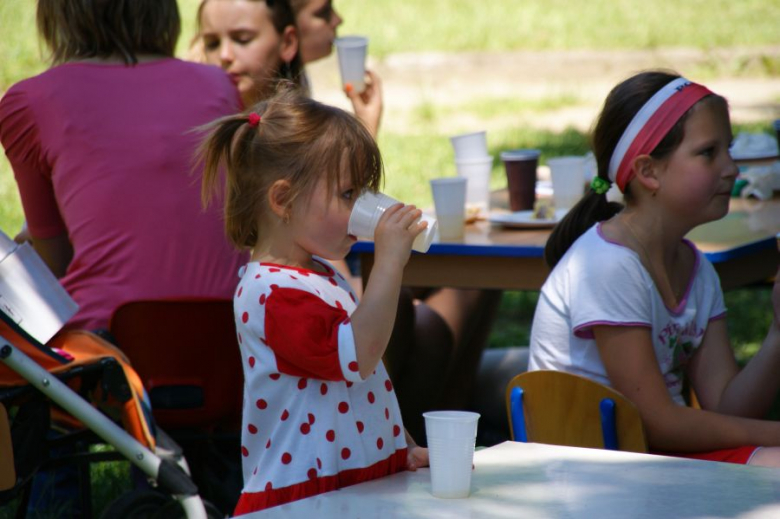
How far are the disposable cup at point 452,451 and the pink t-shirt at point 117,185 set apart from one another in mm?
1534

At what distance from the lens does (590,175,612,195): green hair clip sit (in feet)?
9.88

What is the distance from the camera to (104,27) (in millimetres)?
3316

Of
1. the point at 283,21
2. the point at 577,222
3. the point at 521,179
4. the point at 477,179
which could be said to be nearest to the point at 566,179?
the point at 521,179

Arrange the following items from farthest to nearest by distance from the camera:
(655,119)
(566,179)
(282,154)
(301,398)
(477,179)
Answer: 1. (477,179)
2. (566,179)
3. (655,119)
4. (282,154)
5. (301,398)

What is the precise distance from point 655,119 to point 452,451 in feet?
4.45

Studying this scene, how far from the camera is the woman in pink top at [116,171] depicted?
319cm

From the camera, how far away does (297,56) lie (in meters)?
4.45

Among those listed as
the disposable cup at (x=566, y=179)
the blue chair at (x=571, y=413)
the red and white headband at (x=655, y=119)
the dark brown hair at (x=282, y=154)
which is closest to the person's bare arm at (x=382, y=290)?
the dark brown hair at (x=282, y=154)

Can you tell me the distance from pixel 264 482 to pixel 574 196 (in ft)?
6.83

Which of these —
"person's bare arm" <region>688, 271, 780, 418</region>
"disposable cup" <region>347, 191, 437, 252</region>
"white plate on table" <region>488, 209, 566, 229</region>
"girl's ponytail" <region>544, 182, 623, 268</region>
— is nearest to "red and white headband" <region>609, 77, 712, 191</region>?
"girl's ponytail" <region>544, 182, 623, 268</region>

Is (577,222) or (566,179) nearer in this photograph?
(577,222)

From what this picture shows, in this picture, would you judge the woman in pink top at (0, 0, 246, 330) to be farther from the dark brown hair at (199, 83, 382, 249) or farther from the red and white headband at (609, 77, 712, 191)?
the red and white headband at (609, 77, 712, 191)

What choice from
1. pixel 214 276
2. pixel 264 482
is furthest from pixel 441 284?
pixel 264 482

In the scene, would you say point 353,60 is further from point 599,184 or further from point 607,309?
point 607,309
